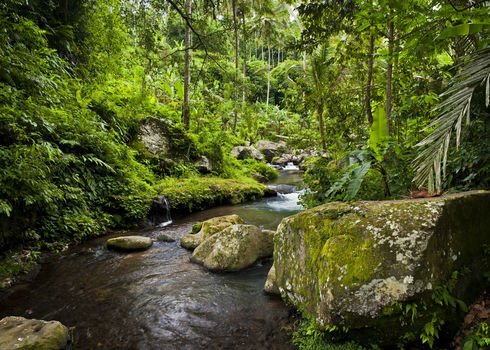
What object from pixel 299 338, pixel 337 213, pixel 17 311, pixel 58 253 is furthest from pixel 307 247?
pixel 58 253

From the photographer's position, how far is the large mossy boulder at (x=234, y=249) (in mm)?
4348

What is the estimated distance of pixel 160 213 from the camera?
24.1 feet

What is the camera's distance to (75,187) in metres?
5.73

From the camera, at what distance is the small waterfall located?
7.11m

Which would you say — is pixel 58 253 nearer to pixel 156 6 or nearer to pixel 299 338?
pixel 299 338

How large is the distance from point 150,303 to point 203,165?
809cm

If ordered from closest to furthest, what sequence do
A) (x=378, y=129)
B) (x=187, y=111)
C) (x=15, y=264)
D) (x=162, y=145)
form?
(x=15, y=264) → (x=378, y=129) → (x=162, y=145) → (x=187, y=111)

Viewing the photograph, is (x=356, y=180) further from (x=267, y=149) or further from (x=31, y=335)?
(x=267, y=149)

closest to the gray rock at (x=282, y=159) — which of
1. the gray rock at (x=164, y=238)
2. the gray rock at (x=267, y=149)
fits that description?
the gray rock at (x=267, y=149)

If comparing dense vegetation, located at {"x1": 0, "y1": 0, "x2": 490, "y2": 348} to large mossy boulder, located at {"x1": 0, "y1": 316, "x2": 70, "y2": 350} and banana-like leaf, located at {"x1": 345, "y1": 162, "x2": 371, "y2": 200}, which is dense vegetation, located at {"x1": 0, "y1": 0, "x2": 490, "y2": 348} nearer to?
banana-like leaf, located at {"x1": 345, "y1": 162, "x2": 371, "y2": 200}

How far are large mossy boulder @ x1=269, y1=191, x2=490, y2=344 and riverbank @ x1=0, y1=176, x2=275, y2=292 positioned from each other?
14.4 feet

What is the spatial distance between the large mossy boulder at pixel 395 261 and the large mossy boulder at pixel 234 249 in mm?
1963

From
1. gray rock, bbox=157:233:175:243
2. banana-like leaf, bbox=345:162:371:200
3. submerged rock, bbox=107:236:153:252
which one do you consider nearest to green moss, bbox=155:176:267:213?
gray rock, bbox=157:233:175:243

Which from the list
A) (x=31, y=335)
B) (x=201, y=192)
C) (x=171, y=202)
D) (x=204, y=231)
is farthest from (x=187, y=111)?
(x=31, y=335)
